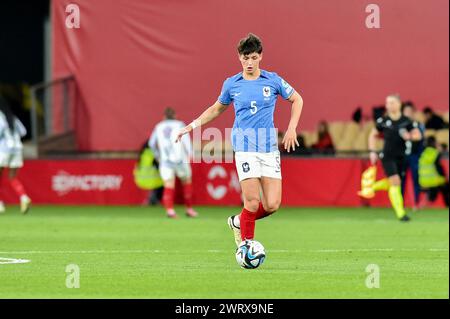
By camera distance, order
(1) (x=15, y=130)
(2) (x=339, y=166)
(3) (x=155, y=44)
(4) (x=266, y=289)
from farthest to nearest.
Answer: (3) (x=155, y=44), (2) (x=339, y=166), (1) (x=15, y=130), (4) (x=266, y=289)

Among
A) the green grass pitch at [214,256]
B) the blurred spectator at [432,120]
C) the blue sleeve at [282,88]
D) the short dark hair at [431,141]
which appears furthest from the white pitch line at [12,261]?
the blurred spectator at [432,120]

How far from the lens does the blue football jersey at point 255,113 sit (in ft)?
45.4

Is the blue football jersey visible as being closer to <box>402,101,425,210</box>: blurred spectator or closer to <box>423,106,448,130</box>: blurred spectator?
<box>402,101,425,210</box>: blurred spectator

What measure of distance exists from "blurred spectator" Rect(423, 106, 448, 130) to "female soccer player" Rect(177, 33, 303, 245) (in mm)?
16132

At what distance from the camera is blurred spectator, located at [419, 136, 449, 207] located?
28.6 m

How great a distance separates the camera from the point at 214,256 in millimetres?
15789

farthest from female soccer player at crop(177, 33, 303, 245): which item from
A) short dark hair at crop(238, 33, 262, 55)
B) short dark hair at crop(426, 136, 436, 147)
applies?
short dark hair at crop(426, 136, 436, 147)

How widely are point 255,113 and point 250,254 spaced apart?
154 cm

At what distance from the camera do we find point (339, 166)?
96.0ft

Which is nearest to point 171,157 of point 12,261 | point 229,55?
point 229,55

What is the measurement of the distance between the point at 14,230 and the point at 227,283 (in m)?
9.30

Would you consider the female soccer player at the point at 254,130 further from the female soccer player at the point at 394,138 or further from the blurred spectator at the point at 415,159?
the blurred spectator at the point at 415,159

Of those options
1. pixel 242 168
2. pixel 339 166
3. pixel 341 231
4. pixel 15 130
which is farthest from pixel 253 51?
pixel 339 166

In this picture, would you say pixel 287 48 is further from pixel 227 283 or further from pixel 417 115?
pixel 227 283
